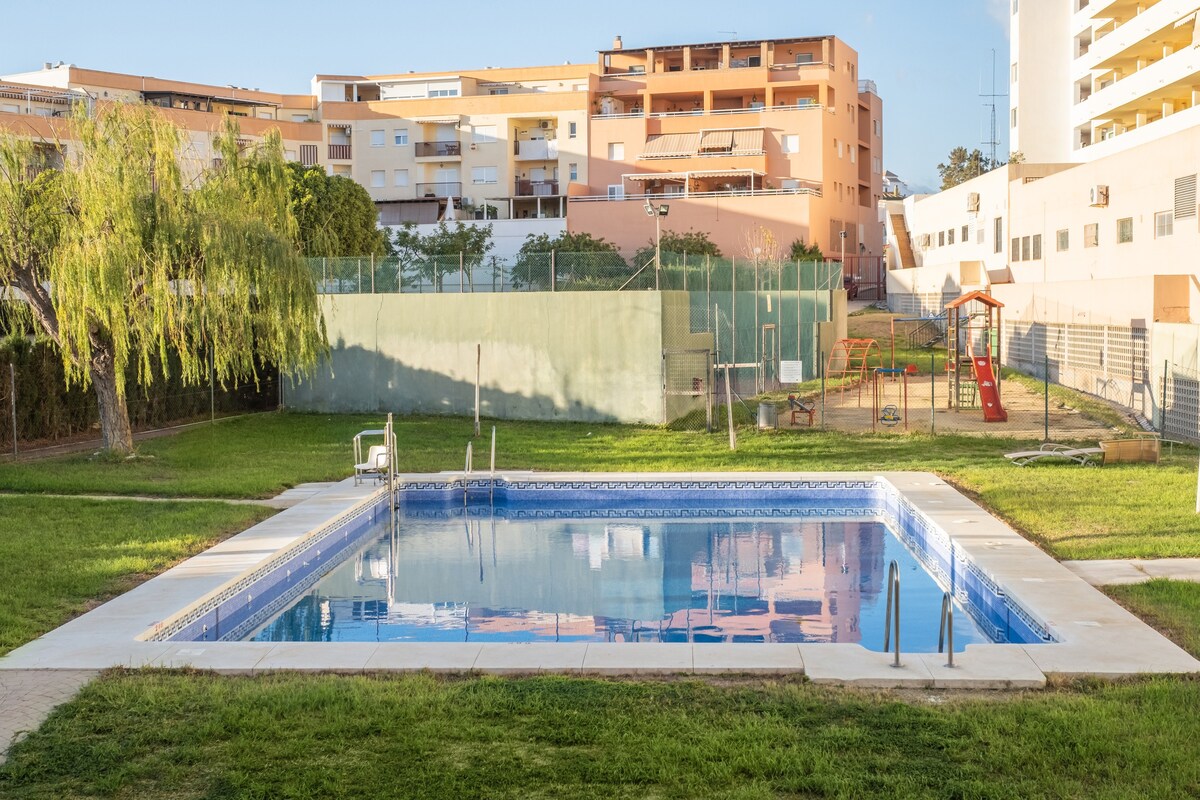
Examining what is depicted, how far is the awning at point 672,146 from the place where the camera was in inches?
2537

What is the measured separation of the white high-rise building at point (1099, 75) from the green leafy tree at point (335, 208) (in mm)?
30347

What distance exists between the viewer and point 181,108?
67.1 metres

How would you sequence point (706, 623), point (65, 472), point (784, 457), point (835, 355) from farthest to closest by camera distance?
point (835, 355) → point (784, 457) → point (65, 472) → point (706, 623)

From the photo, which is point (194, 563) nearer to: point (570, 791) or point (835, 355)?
point (570, 791)

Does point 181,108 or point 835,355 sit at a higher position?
point 181,108

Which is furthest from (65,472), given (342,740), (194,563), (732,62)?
(732,62)

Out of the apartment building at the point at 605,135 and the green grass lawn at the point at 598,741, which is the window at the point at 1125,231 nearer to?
the apartment building at the point at 605,135

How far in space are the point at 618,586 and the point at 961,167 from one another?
3403 inches

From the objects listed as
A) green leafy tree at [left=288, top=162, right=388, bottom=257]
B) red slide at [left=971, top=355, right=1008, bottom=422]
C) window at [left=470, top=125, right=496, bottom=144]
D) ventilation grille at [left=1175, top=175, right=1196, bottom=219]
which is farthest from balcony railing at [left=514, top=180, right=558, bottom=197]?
red slide at [left=971, top=355, right=1008, bottom=422]

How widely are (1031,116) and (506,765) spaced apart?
6009 cm

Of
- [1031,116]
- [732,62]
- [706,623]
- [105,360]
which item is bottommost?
[706,623]

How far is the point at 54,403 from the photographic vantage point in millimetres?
22609

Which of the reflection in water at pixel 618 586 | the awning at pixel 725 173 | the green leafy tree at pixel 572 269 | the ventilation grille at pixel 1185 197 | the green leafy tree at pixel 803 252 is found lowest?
the reflection in water at pixel 618 586

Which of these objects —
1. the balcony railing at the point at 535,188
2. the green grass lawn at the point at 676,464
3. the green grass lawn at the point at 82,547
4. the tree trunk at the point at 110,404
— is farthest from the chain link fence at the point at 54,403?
the balcony railing at the point at 535,188
